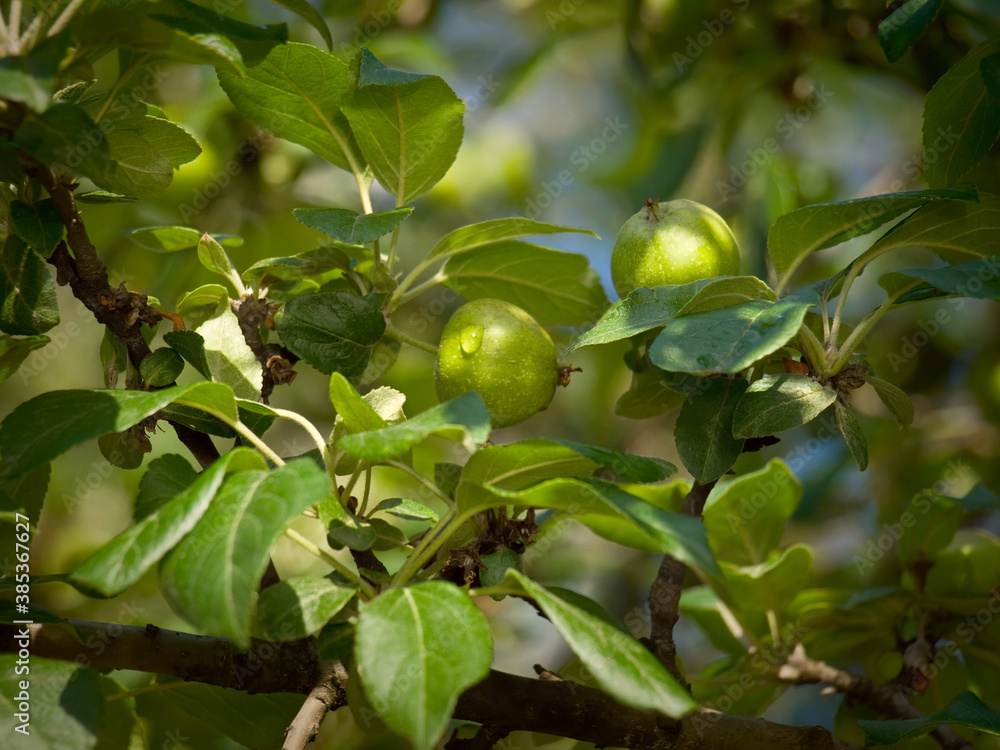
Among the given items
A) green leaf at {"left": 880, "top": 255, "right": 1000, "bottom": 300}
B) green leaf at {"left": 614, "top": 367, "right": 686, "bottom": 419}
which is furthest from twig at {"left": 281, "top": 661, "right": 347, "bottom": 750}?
green leaf at {"left": 880, "top": 255, "right": 1000, "bottom": 300}

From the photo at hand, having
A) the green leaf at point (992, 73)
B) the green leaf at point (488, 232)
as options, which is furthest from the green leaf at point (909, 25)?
the green leaf at point (488, 232)

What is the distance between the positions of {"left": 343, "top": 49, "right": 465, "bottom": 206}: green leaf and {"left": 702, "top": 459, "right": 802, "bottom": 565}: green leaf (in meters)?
0.56

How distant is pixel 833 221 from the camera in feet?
2.80

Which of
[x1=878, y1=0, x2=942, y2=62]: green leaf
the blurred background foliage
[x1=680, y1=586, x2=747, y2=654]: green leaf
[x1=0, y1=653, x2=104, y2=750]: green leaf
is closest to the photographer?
[x1=0, y1=653, x2=104, y2=750]: green leaf

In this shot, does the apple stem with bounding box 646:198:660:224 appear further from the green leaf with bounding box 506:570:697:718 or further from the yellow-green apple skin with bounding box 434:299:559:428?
the green leaf with bounding box 506:570:697:718

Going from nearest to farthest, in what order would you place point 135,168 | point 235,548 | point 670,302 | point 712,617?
point 235,548
point 670,302
point 135,168
point 712,617

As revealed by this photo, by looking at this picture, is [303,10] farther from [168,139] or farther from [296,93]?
[168,139]

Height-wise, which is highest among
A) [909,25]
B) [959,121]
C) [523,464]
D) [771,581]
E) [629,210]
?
[909,25]

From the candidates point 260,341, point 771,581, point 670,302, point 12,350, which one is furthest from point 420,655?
point 771,581

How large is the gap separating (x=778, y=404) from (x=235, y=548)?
49 centimetres

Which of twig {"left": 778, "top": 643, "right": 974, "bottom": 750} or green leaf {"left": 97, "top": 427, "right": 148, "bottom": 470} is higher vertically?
green leaf {"left": 97, "top": 427, "right": 148, "bottom": 470}

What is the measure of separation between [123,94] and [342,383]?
0.40 metres

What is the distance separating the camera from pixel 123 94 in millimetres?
844

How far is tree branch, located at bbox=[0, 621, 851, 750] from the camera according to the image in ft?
2.60
